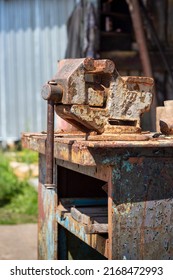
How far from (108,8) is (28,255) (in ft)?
12.1

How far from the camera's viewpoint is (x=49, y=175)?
235 centimetres

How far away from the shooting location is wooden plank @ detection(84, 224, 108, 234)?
242cm

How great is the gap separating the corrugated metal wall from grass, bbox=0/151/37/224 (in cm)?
96

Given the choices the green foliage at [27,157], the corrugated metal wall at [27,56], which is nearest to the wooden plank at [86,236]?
the green foliage at [27,157]

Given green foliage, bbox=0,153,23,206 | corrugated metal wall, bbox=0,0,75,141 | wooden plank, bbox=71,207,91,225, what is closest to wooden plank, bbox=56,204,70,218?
wooden plank, bbox=71,207,91,225

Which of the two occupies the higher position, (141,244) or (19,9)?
(19,9)

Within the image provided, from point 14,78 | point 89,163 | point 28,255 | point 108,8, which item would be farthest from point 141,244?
point 14,78

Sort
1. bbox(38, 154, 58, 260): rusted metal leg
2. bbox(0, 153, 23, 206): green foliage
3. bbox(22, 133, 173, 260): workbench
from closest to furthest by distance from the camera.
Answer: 1. bbox(22, 133, 173, 260): workbench
2. bbox(38, 154, 58, 260): rusted metal leg
3. bbox(0, 153, 23, 206): green foliage

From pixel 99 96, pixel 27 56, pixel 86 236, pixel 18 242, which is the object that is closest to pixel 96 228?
pixel 86 236

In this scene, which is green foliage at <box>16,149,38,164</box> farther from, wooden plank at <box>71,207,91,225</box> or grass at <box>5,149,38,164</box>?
wooden plank at <box>71,207,91,225</box>

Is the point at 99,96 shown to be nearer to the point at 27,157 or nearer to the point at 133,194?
the point at 133,194

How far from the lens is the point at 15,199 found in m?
6.81

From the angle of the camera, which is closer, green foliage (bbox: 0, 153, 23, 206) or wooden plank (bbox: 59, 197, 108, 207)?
wooden plank (bbox: 59, 197, 108, 207)
